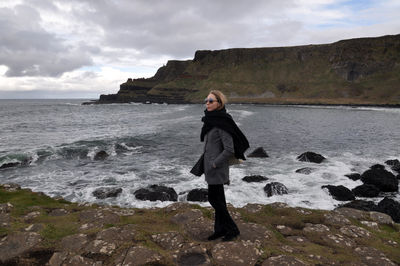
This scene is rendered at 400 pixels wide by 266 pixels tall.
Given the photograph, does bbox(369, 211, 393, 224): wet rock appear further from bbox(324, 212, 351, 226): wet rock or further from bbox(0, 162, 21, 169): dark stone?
bbox(0, 162, 21, 169): dark stone

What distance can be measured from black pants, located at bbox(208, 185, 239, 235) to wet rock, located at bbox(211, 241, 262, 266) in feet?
1.10

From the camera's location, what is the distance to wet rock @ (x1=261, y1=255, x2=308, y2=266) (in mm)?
4531

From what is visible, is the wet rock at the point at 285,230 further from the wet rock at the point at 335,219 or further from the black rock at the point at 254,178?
the black rock at the point at 254,178

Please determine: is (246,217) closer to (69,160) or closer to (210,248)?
(210,248)

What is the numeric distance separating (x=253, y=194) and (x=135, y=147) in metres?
16.8

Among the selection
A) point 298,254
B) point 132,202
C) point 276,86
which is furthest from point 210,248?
point 276,86

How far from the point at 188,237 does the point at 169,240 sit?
17.7 inches

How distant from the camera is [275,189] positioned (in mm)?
14711

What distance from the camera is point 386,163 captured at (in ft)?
70.1

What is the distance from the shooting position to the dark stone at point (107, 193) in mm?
13913

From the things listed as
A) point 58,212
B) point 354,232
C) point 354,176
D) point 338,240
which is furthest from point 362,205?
point 58,212

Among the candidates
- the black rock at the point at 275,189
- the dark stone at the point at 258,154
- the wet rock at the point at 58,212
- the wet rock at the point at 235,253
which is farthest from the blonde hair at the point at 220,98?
the dark stone at the point at 258,154

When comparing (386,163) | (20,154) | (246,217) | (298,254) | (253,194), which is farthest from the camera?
(20,154)

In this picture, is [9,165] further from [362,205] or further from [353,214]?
[362,205]
